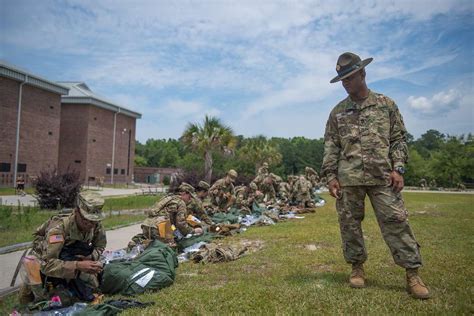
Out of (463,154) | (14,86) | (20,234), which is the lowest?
(20,234)

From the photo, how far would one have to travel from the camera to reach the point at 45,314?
3396mm

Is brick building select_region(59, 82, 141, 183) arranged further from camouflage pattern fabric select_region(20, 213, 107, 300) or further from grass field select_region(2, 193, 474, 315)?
camouflage pattern fabric select_region(20, 213, 107, 300)

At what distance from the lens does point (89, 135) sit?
39562mm

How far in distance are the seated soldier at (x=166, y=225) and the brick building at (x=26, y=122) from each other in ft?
85.6

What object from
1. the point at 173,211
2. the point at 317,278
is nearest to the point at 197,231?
the point at 173,211

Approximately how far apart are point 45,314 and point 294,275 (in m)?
2.70

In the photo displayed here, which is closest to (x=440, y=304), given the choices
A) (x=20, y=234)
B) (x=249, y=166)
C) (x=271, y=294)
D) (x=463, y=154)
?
(x=271, y=294)

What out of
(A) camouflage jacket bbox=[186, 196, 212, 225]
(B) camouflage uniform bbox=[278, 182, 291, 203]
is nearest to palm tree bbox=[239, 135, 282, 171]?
(B) camouflage uniform bbox=[278, 182, 291, 203]

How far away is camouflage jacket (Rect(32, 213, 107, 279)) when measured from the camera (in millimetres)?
3588

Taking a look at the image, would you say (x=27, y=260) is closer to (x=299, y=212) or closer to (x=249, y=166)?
(x=299, y=212)

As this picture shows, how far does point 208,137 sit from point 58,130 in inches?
715

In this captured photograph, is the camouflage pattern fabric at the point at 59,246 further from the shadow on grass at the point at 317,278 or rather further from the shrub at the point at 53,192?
the shrub at the point at 53,192

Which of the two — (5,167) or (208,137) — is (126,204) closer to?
(208,137)

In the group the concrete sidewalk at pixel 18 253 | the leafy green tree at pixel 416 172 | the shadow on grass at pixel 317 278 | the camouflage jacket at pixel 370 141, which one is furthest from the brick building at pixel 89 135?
the leafy green tree at pixel 416 172
